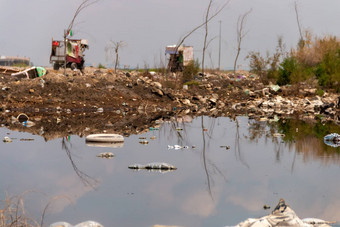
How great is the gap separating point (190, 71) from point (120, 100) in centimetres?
862

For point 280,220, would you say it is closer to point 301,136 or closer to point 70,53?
point 301,136

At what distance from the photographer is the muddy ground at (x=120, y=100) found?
45.4 feet

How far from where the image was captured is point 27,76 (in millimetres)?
19578

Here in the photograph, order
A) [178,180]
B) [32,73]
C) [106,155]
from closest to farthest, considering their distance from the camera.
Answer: [178,180]
[106,155]
[32,73]

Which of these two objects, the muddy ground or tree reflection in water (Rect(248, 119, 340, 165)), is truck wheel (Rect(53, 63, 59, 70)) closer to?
the muddy ground

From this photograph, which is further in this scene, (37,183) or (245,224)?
(37,183)

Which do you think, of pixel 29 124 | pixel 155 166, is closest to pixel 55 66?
pixel 29 124

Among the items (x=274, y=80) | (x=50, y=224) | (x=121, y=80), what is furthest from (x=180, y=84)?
(x=50, y=224)

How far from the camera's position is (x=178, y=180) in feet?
20.6

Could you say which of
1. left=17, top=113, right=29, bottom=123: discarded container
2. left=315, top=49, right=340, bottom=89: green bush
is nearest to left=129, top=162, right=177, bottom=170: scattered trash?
A: left=17, top=113, right=29, bottom=123: discarded container

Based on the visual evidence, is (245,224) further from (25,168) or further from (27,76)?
(27,76)

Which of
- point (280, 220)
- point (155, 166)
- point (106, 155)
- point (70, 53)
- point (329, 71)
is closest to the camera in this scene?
point (280, 220)

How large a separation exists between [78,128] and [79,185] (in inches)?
237

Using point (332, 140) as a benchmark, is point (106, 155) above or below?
below
